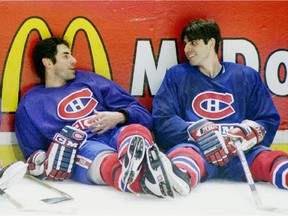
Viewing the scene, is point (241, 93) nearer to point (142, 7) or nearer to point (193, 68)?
point (193, 68)

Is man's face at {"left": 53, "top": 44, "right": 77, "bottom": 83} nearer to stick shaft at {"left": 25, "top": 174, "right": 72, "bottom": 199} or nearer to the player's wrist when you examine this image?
the player's wrist

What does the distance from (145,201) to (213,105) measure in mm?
675

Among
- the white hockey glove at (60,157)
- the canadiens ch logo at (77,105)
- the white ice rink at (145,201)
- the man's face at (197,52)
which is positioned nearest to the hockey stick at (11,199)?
the white ice rink at (145,201)

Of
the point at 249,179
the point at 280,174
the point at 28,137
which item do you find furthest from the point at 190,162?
the point at 28,137

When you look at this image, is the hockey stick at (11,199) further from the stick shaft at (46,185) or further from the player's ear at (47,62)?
the player's ear at (47,62)

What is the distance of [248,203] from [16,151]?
117 cm

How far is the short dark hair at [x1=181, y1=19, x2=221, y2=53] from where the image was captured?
7.23ft

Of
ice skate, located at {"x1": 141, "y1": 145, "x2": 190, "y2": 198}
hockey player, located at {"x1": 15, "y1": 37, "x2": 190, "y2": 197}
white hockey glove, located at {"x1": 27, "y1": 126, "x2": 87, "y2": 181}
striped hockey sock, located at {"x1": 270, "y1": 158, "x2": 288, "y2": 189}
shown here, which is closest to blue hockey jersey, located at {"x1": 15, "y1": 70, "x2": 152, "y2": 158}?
hockey player, located at {"x1": 15, "y1": 37, "x2": 190, "y2": 197}

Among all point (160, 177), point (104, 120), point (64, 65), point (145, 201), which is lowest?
point (145, 201)

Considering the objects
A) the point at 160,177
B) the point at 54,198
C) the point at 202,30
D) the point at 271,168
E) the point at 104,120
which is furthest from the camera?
the point at 202,30

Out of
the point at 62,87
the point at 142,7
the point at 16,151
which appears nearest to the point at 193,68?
the point at 142,7

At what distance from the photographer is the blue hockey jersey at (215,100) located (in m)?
2.15

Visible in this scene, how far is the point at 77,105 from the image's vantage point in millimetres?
2184

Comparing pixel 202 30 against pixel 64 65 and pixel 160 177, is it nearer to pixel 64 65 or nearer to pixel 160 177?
pixel 64 65
